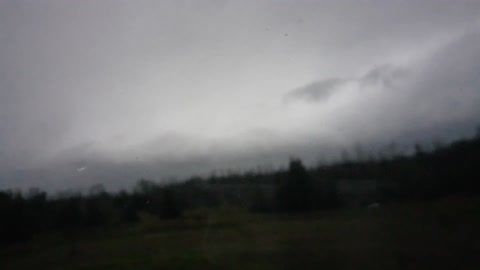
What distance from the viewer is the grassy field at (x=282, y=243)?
1270 cm

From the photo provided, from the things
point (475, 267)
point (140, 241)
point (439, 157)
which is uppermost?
point (439, 157)

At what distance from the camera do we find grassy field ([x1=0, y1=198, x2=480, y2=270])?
41.7 feet

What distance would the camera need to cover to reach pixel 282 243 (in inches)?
584

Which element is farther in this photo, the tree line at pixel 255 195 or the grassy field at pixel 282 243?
the tree line at pixel 255 195

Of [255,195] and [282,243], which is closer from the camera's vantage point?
[282,243]

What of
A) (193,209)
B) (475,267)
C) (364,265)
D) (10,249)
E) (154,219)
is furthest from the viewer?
(193,209)

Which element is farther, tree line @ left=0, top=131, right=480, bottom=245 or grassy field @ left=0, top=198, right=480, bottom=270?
tree line @ left=0, top=131, right=480, bottom=245

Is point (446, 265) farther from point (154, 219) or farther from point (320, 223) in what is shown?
point (154, 219)

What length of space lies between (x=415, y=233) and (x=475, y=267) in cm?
343

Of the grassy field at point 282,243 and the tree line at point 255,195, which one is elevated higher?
the tree line at point 255,195

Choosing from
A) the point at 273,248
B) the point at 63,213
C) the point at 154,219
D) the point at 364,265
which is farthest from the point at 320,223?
the point at 63,213

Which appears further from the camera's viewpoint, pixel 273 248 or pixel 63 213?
pixel 63 213

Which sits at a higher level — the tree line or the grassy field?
the tree line

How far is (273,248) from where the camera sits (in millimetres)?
14414
